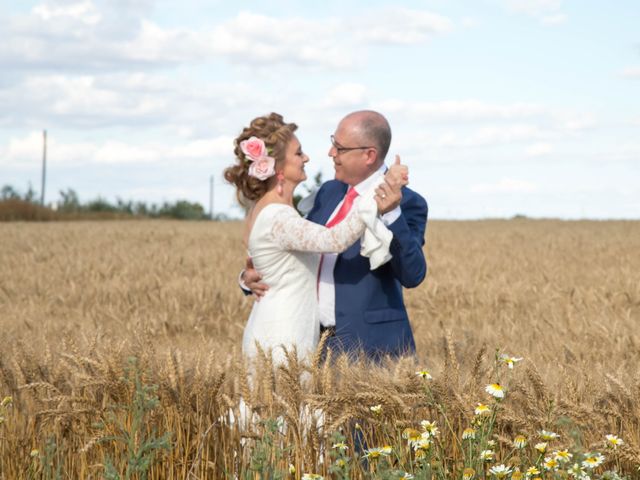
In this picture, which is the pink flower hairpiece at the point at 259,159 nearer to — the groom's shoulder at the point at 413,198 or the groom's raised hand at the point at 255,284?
the groom's raised hand at the point at 255,284

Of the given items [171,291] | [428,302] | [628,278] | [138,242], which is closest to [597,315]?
[428,302]

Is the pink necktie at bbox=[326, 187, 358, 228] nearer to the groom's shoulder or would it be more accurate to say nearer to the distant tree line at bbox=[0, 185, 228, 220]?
the groom's shoulder

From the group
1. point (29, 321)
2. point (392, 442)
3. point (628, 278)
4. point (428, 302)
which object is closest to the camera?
point (392, 442)

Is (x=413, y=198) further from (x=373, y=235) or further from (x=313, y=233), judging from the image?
(x=313, y=233)

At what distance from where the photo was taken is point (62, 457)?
344cm

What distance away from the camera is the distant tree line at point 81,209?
30875 millimetres

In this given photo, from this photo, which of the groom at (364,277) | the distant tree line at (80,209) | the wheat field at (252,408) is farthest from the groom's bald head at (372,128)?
the distant tree line at (80,209)

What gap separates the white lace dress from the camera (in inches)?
153

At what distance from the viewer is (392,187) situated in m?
3.74

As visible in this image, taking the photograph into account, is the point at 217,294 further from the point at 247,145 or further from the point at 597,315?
the point at 247,145

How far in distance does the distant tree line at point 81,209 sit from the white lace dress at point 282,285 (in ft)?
92.5

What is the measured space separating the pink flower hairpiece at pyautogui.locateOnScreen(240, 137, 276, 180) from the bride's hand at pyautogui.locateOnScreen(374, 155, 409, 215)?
524mm

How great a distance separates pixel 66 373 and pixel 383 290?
1467 millimetres

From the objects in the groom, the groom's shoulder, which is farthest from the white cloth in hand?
the groom's shoulder
